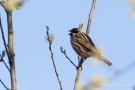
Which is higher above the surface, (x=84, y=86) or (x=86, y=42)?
(x=86, y=42)

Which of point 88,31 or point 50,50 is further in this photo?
point 88,31

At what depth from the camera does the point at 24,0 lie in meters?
2.71

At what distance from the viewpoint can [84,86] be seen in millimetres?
2199

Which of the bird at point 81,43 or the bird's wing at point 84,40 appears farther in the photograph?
the bird's wing at point 84,40

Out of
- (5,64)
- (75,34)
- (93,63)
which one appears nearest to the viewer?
(93,63)

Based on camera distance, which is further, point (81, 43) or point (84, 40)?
point (81, 43)

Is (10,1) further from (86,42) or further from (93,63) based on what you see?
(86,42)

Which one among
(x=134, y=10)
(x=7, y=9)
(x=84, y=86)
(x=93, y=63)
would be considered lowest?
(x=84, y=86)

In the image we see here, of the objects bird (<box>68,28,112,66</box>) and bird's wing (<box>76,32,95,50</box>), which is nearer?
bird (<box>68,28,112,66</box>)

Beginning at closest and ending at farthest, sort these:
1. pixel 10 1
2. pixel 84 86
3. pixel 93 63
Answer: pixel 93 63, pixel 84 86, pixel 10 1

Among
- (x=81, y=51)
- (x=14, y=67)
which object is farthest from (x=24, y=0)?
(x=81, y=51)

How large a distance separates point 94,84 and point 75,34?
642 centimetres

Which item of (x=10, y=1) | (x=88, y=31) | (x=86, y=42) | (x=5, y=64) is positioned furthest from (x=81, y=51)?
(x=10, y=1)

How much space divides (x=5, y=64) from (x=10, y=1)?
77 cm
